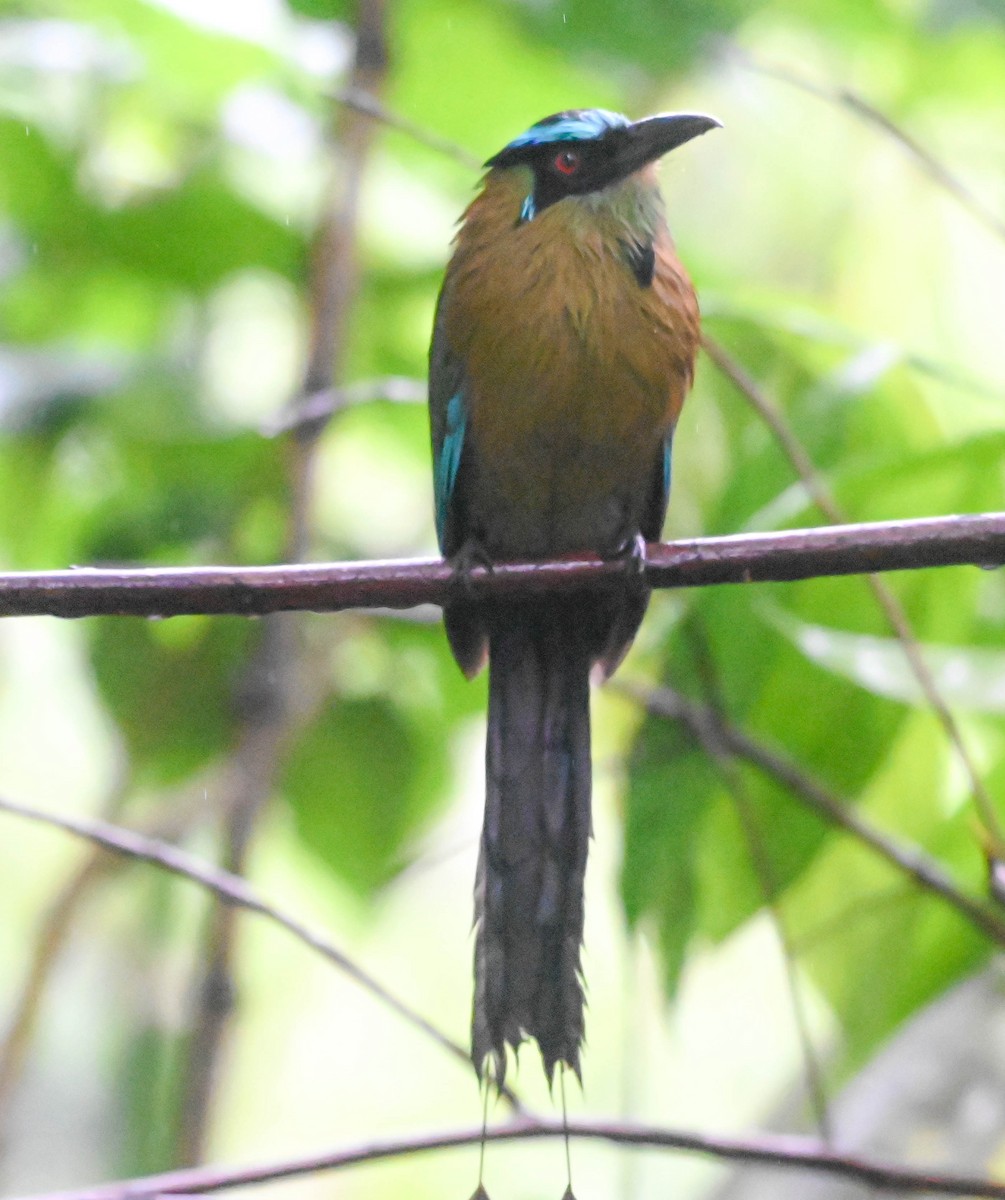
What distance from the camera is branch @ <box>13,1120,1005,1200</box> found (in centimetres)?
104

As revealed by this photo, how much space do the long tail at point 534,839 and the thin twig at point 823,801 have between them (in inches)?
4.9

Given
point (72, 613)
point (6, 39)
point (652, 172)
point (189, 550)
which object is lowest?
point (72, 613)

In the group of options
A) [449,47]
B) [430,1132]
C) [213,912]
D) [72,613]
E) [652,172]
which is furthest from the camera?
[449,47]

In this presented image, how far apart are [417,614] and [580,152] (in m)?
0.76

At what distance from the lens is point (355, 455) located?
258 cm

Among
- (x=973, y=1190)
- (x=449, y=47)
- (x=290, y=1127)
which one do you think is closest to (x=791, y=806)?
(x=973, y=1190)

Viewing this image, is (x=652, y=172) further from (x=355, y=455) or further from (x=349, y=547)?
(x=355, y=455)

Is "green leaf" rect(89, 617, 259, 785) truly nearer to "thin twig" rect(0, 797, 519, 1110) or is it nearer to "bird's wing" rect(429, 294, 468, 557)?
"bird's wing" rect(429, 294, 468, 557)

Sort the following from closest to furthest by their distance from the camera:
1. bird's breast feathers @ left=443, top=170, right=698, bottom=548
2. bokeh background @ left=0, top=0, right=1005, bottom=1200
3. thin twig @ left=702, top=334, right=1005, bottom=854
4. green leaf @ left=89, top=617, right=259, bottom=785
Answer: thin twig @ left=702, top=334, right=1005, bottom=854 → bird's breast feathers @ left=443, top=170, right=698, bottom=548 → bokeh background @ left=0, top=0, right=1005, bottom=1200 → green leaf @ left=89, top=617, right=259, bottom=785

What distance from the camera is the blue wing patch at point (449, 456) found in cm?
138

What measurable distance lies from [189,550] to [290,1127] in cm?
117

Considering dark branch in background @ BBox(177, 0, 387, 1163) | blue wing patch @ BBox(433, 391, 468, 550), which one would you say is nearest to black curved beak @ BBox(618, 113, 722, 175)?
blue wing patch @ BBox(433, 391, 468, 550)

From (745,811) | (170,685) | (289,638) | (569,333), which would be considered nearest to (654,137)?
(569,333)

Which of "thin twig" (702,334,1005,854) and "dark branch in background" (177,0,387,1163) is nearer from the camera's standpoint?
"thin twig" (702,334,1005,854)
